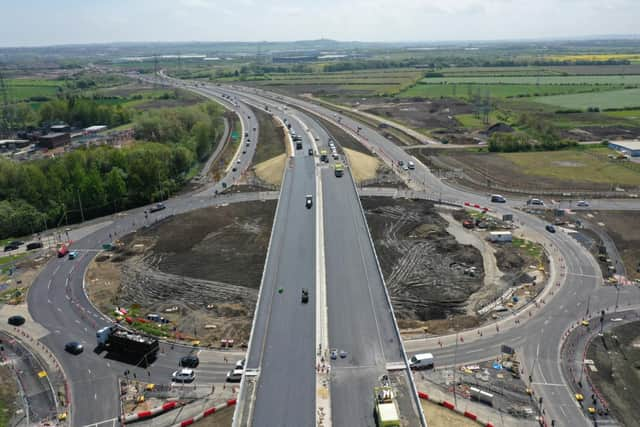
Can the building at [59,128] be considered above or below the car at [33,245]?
above

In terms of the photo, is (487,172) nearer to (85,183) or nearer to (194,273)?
(194,273)

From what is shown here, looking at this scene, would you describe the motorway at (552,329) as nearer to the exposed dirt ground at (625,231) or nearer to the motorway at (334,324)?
the motorway at (334,324)

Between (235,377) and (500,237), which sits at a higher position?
(500,237)

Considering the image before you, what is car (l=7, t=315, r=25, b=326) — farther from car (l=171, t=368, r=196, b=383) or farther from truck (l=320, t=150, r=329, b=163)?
truck (l=320, t=150, r=329, b=163)

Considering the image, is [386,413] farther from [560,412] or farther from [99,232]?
[99,232]

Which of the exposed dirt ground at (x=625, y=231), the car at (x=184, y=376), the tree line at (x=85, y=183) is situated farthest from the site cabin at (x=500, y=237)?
the tree line at (x=85, y=183)

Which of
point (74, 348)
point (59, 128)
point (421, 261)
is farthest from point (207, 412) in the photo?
point (59, 128)

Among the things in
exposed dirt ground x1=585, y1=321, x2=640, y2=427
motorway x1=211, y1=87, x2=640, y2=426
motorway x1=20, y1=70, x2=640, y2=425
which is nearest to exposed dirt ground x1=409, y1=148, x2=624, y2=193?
motorway x1=211, y1=87, x2=640, y2=426
